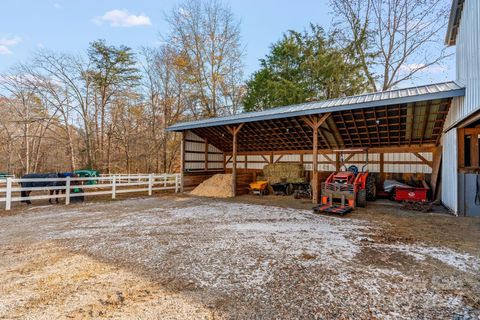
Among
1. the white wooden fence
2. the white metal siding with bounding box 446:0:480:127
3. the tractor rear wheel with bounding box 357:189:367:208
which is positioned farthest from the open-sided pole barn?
the white wooden fence

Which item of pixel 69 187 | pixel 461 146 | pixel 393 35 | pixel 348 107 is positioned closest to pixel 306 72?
pixel 393 35

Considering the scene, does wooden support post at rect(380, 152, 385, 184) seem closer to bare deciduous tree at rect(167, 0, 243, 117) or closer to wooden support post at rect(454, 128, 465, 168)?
wooden support post at rect(454, 128, 465, 168)

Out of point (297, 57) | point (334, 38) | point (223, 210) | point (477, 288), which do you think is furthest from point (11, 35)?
point (477, 288)

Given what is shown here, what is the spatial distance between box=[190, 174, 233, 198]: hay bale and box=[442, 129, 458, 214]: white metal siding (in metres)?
7.71

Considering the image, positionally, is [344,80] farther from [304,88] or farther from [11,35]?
[11,35]

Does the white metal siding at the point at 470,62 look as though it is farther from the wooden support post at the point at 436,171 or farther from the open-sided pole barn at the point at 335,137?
the wooden support post at the point at 436,171

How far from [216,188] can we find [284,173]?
3493 millimetres

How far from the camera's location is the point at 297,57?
18.2 m

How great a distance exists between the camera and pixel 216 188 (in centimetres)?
1165

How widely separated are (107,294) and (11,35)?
18.9 metres

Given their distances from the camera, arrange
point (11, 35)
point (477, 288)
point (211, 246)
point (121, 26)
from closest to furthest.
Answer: point (477, 288)
point (211, 246)
point (11, 35)
point (121, 26)

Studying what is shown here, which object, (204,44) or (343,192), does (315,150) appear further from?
(204,44)

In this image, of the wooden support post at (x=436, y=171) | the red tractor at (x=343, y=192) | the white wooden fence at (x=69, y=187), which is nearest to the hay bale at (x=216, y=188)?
the white wooden fence at (x=69, y=187)

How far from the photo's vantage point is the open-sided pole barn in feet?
25.5
